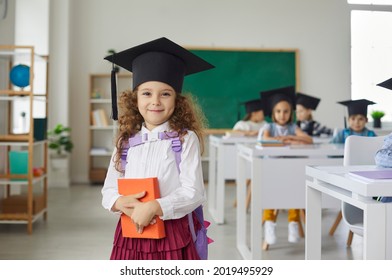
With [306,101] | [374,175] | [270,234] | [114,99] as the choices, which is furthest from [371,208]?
[306,101]

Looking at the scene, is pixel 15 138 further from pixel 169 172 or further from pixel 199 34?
pixel 199 34

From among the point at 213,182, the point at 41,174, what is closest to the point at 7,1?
the point at 41,174

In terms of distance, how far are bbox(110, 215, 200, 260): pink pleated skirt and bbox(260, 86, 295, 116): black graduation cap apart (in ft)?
7.49

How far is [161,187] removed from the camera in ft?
4.60

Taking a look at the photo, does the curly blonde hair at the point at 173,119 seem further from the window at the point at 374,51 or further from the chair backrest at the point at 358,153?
the window at the point at 374,51

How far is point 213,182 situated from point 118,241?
10.3 feet

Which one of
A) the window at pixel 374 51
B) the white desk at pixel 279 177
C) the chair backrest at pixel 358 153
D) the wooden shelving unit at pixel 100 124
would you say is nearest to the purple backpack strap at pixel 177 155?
the chair backrest at pixel 358 153

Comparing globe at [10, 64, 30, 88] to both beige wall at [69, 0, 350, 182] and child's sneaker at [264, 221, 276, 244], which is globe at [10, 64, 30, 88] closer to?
child's sneaker at [264, 221, 276, 244]

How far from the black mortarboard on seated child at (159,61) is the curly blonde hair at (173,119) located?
0.04 metres

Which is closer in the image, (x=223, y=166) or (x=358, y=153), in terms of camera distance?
(x=358, y=153)

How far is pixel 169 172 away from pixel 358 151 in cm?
111

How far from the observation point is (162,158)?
4.64ft

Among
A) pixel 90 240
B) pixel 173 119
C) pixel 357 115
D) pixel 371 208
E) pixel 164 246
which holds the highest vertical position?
pixel 357 115
